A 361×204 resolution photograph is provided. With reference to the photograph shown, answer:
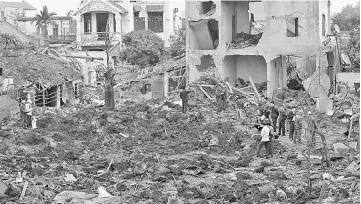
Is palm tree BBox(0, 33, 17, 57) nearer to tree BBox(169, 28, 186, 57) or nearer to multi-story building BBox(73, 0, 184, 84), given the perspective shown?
multi-story building BBox(73, 0, 184, 84)

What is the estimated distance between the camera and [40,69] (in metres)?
33.4

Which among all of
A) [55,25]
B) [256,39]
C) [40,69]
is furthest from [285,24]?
[55,25]

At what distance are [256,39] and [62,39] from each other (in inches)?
1059

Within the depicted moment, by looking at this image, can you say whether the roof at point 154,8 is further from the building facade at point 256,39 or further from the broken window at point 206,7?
the broken window at point 206,7

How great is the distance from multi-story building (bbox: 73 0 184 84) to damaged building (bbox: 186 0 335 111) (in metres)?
15.3

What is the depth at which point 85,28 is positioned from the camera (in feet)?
189

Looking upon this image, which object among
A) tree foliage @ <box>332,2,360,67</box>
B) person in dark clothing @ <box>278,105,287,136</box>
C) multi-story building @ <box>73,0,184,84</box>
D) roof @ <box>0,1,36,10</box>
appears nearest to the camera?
person in dark clothing @ <box>278,105,287,136</box>

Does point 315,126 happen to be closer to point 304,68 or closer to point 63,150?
point 63,150

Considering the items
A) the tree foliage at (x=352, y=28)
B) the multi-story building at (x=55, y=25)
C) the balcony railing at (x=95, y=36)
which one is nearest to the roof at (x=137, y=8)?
the balcony railing at (x=95, y=36)

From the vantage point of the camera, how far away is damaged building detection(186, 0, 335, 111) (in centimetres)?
3547

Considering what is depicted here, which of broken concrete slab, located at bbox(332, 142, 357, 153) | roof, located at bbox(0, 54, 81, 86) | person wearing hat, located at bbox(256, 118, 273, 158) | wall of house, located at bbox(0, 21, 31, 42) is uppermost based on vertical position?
wall of house, located at bbox(0, 21, 31, 42)

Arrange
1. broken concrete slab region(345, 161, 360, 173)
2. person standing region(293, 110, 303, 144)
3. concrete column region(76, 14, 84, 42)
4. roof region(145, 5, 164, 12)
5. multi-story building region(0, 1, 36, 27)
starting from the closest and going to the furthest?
broken concrete slab region(345, 161, 360, 173) → person standing region(293, 110, 303, 144) → concrete column region(76, 14, 84, 42) → roof region(145, 5, 164, 12) → multi-story building region(0, 1, 36, 27)

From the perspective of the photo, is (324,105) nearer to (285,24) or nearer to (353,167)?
(285,24)

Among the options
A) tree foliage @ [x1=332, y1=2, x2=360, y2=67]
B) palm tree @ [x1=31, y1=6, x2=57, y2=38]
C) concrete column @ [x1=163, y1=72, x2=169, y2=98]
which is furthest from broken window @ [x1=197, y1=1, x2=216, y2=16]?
palm tree @ [x1=31, y1=6, x2=57, y2=38]
